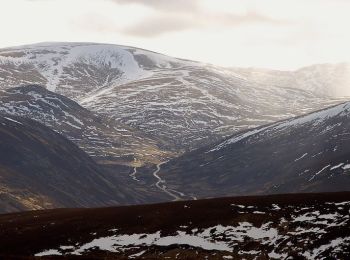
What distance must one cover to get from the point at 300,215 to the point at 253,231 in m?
7.14

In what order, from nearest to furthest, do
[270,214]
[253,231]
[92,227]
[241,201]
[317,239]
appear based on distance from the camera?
[317,239] → [253,231] → [270,214] → [92,227] → [241,201]

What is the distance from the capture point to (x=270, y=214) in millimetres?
73750

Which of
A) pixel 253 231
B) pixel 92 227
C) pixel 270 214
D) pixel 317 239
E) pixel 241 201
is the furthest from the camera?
pixel 241 201

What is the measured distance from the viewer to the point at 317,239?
6103 centimetres

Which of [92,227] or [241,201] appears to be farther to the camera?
[241,201]

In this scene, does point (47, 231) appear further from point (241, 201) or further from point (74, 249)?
point (241, 201)

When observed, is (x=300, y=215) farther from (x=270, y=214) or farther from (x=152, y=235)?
(x=152, y=235)

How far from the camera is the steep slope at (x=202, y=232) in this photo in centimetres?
6162

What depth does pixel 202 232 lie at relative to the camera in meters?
71.1

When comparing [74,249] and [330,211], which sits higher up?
Result: [330,211]

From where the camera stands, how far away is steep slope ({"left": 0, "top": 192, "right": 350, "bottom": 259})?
61625 mm

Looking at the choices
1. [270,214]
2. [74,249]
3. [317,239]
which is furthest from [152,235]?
[317,239]

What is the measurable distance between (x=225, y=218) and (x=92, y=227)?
19232 millimetres

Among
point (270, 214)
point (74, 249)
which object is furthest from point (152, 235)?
point (270, 214)
